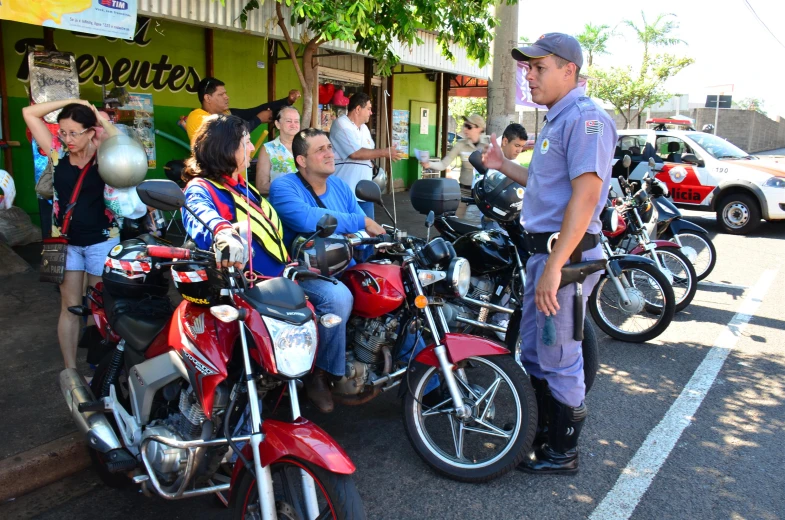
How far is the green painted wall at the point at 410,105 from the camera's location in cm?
1359

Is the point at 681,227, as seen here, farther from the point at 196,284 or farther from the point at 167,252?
the point at 167,252

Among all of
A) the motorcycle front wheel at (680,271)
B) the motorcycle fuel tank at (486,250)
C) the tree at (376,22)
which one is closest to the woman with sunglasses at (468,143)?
the tree at (376,22)

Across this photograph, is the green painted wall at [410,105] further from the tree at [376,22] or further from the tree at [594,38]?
the tree at [594,38]

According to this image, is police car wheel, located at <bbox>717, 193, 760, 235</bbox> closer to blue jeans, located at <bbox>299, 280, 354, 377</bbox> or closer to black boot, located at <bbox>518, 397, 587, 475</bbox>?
black boot, located at <bbox>518, 397, 587, 475</bbox>

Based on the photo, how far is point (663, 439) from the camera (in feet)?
11.8

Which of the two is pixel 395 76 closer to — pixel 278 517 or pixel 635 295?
pixel 635 295

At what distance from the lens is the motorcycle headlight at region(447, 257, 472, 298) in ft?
10.5

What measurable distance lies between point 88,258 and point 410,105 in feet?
36.5

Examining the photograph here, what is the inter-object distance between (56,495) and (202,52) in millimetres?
7039

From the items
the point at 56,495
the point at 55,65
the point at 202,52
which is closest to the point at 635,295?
the point at 56,495

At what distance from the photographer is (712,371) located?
4.62 meters

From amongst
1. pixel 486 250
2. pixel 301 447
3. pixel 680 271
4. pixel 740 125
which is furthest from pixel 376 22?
pixel 740 125

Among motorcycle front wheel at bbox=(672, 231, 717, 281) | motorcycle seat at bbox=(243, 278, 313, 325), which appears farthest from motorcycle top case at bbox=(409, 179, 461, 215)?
motorcycle front wheel at bbox=(672, 231, 717, 281)

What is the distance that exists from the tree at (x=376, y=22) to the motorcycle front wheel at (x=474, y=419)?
3046 millimetres
